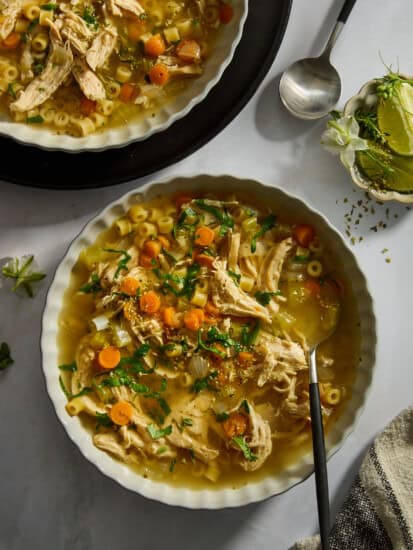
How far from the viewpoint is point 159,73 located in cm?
339

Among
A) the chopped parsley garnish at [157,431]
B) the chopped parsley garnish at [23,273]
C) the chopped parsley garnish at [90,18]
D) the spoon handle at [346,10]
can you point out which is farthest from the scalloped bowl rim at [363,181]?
the chopped parsley garnish at [23,273]

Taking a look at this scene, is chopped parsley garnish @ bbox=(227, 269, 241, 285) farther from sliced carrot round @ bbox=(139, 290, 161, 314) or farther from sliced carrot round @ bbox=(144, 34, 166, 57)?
sliced carrot round @ bbox=(144, 34, 166, 57)

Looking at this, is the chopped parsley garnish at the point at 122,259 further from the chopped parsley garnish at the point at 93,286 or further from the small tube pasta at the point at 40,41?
the small tube pasta at the point at 40,41

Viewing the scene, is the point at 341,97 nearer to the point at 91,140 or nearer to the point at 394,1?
the point at 394,1

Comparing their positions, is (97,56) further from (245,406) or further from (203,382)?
(245,406)

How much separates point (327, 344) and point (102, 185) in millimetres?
1395

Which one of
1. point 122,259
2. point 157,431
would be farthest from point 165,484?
point 122,259

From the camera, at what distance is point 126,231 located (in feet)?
11.0

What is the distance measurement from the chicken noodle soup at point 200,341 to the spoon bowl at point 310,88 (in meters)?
0.64

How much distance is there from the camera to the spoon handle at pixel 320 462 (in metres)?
3.08

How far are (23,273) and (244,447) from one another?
1.41 meters

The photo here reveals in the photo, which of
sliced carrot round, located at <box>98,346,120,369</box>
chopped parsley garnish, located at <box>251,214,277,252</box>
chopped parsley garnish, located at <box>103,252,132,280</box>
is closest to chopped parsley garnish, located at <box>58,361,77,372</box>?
sliced carrot round, located at <box>98,346,120,369</box>

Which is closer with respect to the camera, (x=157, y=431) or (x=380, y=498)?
(x=157, y=431)

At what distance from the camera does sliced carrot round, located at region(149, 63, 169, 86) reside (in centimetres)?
339
